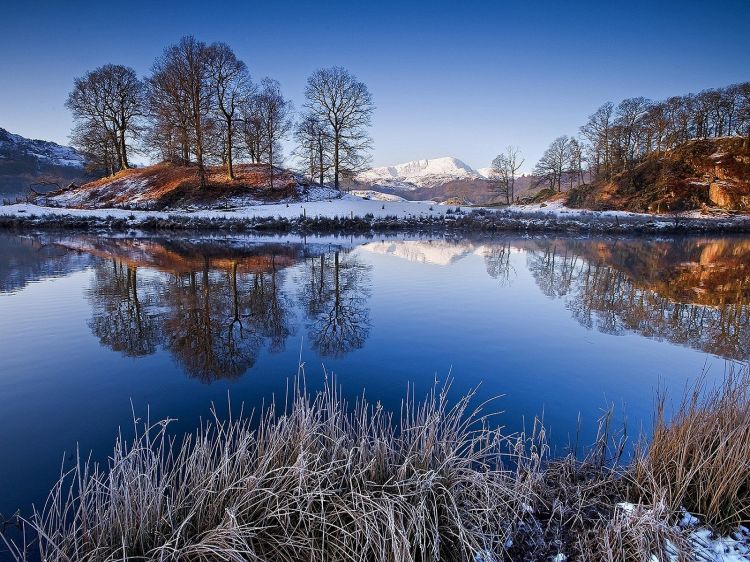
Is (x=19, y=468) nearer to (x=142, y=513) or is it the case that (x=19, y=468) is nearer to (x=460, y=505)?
(x=142, y=513)

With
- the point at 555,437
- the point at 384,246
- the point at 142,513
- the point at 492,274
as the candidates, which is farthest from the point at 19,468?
the point at 384,246

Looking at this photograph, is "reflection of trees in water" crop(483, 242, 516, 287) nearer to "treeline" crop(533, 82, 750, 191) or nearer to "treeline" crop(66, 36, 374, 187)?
"treeline" crop(66, 36, 374, 187)

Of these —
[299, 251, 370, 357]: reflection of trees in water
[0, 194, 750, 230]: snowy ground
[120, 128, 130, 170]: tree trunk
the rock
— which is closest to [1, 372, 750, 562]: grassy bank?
[299, 251, 370, 357]: reflection of trees in water

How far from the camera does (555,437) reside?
16.2ft

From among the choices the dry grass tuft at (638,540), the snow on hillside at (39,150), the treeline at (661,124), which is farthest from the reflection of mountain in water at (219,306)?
the snow on hillside at (39,150)

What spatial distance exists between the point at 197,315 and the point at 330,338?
3601mm

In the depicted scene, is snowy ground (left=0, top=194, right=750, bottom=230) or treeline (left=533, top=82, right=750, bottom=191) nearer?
snowy ground (left=0, top=194, right=750, bottom=230)

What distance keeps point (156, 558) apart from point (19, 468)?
109 inches

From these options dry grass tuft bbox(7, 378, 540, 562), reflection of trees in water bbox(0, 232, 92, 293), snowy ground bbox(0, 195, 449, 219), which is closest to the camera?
dry grass tuft bbox(7, 378, 540, 562)

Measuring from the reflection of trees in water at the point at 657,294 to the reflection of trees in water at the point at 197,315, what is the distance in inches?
318

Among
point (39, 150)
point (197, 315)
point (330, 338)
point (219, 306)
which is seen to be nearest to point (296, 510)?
point (330, 338)

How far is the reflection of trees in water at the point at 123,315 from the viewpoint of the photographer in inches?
311

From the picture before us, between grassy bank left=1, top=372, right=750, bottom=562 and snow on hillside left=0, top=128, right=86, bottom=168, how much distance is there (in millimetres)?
140507

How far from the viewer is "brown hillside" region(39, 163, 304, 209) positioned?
123 feet
